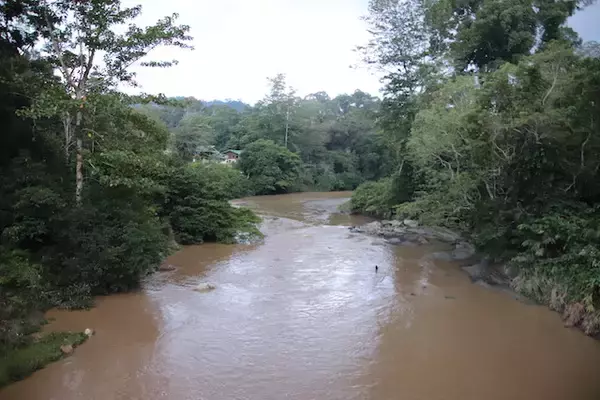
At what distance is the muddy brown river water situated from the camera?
6.04 metres

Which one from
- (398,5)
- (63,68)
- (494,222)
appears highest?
(398,5)

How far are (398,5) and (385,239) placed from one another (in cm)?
1250

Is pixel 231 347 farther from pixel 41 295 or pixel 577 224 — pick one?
pixel 577 224

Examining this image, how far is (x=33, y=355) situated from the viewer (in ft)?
20.7

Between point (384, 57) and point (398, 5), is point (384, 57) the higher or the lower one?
the lower one

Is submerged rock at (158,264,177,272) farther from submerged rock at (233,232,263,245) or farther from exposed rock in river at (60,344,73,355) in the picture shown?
exposed rock in river at (60,344,73,355)

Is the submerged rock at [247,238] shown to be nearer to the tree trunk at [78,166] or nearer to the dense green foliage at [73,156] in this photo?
the dense green foliage at [73,156]

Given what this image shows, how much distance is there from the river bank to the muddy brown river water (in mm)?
262

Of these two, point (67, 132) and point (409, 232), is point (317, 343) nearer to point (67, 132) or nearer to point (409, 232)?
point (67, 132)

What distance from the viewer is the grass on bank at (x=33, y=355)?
5.86m

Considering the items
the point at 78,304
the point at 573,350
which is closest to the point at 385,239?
the point at 573,350

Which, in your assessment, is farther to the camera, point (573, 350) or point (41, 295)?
point (41, 295)

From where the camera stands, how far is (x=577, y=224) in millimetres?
9562

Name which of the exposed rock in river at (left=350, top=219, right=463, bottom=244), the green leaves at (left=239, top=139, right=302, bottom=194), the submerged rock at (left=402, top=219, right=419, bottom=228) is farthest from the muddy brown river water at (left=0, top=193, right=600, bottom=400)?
the green leaves at (left=239, top=139, right=302, bottom=194)
